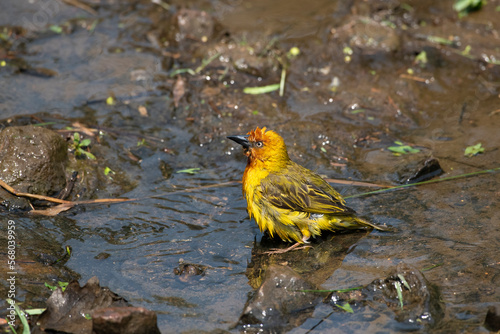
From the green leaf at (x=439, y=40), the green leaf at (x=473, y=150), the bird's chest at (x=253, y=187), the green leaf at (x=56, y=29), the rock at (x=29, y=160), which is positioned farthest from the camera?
the green leaf at (x=56, y=29)

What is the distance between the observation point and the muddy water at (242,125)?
4.29 metres

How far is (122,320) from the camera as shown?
11.1 ft

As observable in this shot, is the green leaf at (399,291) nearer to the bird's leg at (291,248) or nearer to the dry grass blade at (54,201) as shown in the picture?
the bird's leg at (291,248)

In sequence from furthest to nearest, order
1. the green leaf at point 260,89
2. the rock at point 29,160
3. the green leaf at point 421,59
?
the green leaf at point 421,59 → the green leaf at point 260,89 → the rock at point 29,160

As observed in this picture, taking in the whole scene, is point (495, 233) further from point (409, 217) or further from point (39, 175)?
point (39, 175)

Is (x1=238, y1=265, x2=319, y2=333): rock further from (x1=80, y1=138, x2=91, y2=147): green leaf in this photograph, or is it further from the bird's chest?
(x1=80, y1=138, x2=91, y2=147): green leaf

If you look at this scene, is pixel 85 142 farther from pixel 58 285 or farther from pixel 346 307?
pixel 346 307

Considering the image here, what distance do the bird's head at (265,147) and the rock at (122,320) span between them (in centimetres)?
213

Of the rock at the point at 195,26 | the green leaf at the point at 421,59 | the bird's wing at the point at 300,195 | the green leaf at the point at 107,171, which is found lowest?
the green leaf at the point at 107,171

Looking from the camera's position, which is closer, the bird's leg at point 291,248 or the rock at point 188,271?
the rock at point 188,271

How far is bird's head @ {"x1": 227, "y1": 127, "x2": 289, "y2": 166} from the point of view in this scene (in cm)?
513

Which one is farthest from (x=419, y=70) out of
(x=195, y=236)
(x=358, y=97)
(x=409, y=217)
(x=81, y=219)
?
(x=81, y=219)

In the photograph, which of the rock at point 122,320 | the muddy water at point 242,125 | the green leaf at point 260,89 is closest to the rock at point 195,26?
the muddy water at point 242,125

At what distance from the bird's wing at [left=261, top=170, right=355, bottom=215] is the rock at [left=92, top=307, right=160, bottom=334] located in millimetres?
1845
